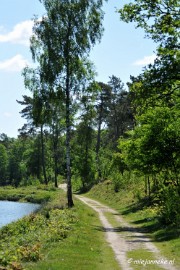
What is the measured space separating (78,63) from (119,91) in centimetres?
4696

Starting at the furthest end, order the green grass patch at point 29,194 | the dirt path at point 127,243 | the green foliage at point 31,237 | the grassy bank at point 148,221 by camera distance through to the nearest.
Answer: the green grass patch at point 29,194 < the grassy bank at point 148,221 < the green foliage at point 31,237 < the dirt path at point 127,243

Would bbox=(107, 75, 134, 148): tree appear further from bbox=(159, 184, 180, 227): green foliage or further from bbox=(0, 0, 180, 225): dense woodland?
bbox=(159, 184, 180, 227): green foliage

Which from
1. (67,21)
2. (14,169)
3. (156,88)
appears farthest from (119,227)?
(14,169)

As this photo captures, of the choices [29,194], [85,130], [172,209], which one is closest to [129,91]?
[172,209]

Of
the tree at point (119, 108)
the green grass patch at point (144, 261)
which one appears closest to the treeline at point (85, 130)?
the tree at point (119, 108)

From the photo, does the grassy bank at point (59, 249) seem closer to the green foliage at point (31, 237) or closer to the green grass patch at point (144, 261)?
the green foliage at point (31, 237)

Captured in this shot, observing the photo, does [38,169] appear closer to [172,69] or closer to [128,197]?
[128,197]

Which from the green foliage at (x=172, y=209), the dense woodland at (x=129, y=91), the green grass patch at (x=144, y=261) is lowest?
the green grass patch at (x=144, y=261)

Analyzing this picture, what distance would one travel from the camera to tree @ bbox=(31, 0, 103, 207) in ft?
105

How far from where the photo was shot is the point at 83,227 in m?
21.9

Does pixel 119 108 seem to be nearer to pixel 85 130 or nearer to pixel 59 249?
pixel 85 130

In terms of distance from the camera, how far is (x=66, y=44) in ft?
105

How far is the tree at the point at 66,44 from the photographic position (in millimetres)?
31891

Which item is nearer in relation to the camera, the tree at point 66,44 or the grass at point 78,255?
the grass at point 78,255
